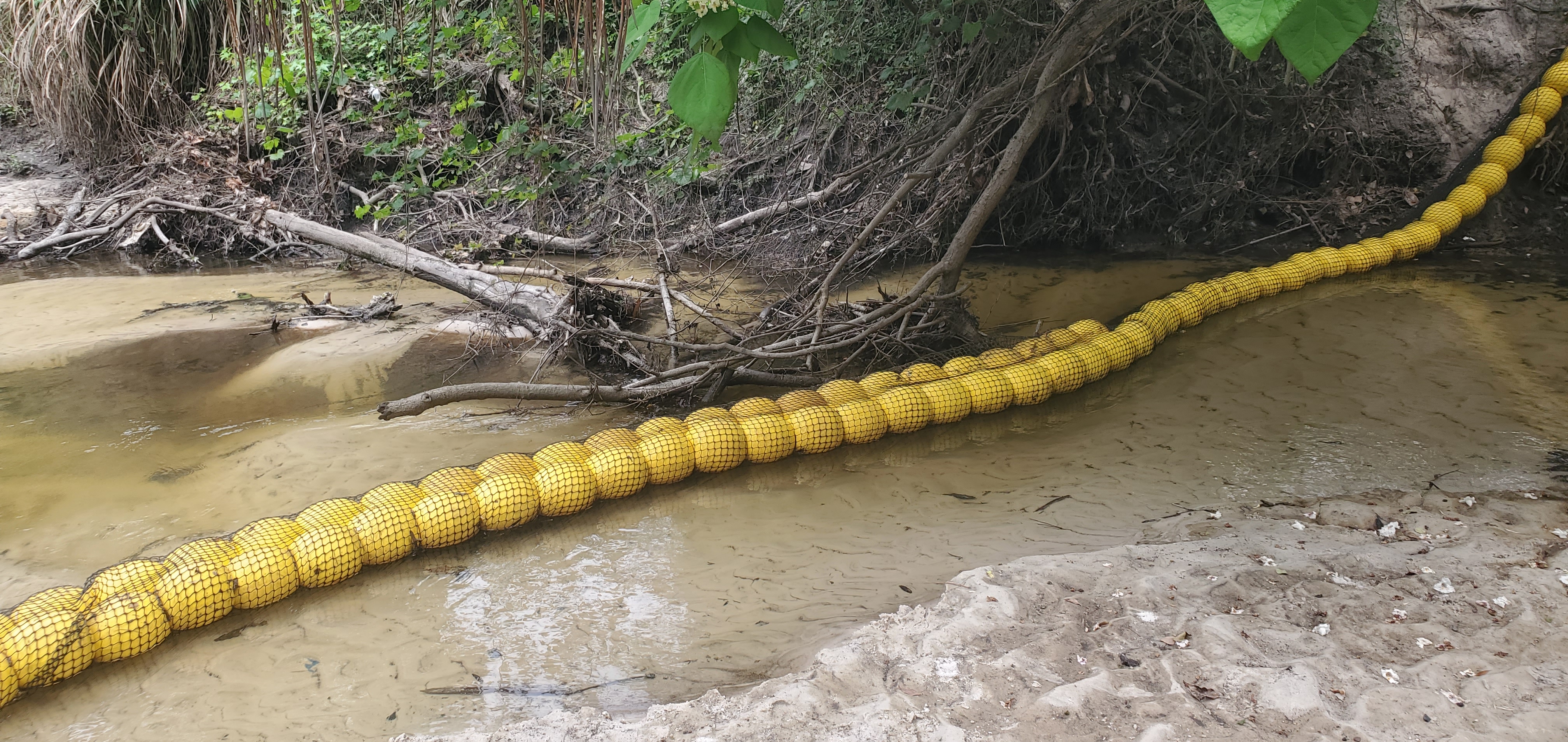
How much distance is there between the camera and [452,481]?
137 inches

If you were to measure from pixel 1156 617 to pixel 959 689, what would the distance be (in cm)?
70

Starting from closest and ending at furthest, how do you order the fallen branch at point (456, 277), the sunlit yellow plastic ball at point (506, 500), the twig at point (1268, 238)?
1. the sunlit yellow plastic ball at point (506, 500)
2. the fallen branch at point (456, 277)
3. the twig at point (1268, 238)

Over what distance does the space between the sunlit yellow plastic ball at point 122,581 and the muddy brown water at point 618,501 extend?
0.67ft

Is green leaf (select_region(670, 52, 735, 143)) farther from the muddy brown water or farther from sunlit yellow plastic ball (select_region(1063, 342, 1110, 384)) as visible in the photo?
sunlit yellow plastic ball (select_region(1063, 342, 1110, 384))

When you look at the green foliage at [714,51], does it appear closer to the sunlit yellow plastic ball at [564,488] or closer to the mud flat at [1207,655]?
the mud flat at [1207,655]

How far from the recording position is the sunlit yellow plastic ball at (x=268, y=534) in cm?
309

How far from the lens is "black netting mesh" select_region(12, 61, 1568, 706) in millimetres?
2746

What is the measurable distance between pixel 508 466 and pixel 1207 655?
105 inches

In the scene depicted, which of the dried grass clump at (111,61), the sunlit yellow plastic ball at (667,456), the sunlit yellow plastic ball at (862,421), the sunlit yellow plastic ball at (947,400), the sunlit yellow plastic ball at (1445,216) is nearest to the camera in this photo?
the sunlit yellow plastic ball at (667,456)

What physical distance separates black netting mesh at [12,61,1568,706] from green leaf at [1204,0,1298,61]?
119 inches

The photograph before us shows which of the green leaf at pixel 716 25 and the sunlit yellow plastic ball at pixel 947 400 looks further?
the sunlit yellow plastic ball at pixel 947 400

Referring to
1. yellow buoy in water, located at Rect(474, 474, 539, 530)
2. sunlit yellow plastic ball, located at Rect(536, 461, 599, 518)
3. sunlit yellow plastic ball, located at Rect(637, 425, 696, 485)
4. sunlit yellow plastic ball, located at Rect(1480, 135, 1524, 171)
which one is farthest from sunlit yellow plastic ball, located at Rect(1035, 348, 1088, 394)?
sunlit yellow plastic ball, located at Rect(1480, 135, 1524, 171)

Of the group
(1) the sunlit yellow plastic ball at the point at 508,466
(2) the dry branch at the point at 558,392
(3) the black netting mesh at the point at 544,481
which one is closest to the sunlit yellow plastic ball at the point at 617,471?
(3) the black netting mesh at the point at 544,481

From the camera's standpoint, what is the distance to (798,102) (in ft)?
23.8
